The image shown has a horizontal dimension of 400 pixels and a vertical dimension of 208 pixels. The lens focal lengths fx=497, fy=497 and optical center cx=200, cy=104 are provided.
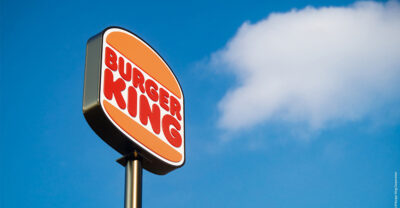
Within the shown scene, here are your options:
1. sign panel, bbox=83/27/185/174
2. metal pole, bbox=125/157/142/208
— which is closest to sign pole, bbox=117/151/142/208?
metal pole, bbox=125/157/142/208

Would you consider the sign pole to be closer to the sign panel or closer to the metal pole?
the metal pole

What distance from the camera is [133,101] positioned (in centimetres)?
571

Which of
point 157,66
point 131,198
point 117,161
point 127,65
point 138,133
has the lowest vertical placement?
point 131,198

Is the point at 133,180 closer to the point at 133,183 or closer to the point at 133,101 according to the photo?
the point at 133,183

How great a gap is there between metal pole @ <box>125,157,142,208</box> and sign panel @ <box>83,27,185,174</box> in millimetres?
233

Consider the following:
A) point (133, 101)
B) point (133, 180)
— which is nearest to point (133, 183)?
point (133, 180)

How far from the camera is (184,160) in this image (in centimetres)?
631

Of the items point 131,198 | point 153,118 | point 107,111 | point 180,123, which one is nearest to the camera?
point 131,198

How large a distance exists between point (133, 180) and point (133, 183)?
52 mm

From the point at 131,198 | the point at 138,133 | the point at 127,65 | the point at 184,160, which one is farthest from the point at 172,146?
the point at 131,198

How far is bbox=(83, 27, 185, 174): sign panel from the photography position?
17.1 feet

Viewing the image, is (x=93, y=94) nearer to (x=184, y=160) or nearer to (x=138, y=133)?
(x=138, y=133)

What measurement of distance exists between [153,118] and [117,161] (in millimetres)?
937

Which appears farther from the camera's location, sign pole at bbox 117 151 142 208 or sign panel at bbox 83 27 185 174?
sign panel at bbox 83 27 185 174
